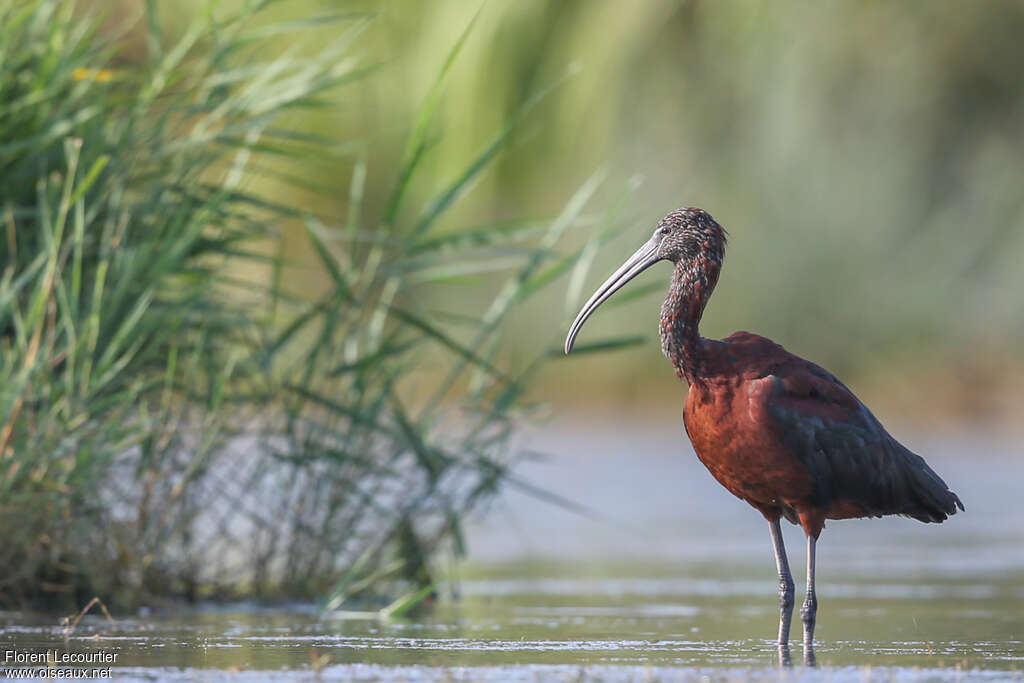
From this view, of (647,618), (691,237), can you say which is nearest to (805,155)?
(647,618)

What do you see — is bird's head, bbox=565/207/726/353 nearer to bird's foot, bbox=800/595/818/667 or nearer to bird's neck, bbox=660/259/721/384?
bird's neck, bbox=660/259/721/384

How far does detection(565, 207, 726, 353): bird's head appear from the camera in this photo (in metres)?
6.18

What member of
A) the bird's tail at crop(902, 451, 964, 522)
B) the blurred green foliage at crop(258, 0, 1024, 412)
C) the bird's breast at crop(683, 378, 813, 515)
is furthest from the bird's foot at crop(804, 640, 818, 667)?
the blurred green foliage at crop(258, 0, 1024, 412)

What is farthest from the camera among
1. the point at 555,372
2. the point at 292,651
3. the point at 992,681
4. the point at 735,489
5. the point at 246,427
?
the point at 555,372

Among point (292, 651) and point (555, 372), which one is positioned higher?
point (555, 372)

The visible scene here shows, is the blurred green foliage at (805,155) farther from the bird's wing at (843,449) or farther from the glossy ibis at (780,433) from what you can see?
the bird's wing at (843,449)

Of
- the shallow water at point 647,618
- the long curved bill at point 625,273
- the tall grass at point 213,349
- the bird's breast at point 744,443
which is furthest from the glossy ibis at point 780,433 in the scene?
the tall grass at point 213,349

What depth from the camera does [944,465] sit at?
12.9 m

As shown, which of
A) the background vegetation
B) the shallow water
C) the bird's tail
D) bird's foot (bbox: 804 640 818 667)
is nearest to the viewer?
the shallow water

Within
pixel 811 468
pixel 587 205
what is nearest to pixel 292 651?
pixel 811 468

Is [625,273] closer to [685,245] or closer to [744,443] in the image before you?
[685,245]

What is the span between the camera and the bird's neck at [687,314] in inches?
235

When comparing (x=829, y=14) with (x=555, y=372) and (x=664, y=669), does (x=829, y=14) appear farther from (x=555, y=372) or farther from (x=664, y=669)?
(x=664, y=669)

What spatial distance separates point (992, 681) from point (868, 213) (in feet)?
30.9
